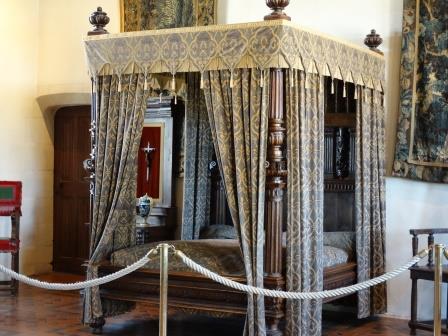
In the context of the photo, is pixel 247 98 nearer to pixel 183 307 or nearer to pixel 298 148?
pixel 298 148

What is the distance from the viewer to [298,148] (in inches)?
228

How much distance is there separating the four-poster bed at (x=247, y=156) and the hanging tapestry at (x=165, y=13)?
2.00 meters

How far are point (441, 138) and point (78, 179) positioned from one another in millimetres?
4620

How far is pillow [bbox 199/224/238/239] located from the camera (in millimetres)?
7543

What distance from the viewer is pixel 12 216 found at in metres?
8.45

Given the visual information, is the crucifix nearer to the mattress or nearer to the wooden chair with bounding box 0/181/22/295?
the wooden chair with bounding box 0/181/22/295

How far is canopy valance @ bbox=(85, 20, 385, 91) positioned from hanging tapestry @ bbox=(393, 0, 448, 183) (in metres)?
0.93

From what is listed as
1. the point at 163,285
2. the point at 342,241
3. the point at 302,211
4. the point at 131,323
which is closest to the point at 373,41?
the point at 342,241

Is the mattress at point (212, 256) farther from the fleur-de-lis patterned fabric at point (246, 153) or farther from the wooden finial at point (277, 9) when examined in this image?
the wooden finial at point (277, 9)

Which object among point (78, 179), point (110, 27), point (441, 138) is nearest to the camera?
point (441, 138)

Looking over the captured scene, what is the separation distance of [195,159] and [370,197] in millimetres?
1765

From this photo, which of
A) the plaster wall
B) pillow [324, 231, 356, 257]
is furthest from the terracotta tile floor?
the plaster wall

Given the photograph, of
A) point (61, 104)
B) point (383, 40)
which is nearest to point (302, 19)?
point (383, 40)

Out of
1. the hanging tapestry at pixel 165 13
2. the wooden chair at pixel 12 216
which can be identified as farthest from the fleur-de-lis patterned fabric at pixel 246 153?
the wooden chair at pixel 12 216
